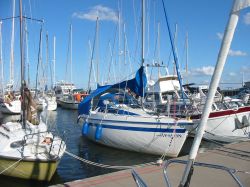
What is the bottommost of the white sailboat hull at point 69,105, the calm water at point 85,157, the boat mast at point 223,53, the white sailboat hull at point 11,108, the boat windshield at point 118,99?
the white sailboat hull at point 69,105

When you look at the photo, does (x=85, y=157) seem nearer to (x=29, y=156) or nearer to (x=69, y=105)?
Result: (x=29, y=156)

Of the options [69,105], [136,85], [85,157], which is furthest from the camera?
[69,105]

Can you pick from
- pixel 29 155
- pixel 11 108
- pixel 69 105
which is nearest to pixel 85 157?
pixel 29 155

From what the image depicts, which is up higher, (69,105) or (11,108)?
(11,108)

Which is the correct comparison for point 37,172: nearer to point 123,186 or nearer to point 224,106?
point 123,186

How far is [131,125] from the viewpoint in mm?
13617

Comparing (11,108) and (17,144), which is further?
(11,108)

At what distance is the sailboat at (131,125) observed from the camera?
12859mm

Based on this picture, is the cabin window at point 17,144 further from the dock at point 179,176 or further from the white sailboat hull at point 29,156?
the dock at point 179,176

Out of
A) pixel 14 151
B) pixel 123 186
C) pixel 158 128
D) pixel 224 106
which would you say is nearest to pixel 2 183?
pixel 14 151

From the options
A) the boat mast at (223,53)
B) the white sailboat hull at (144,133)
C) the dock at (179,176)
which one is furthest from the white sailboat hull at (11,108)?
the boat mast at (223,53)

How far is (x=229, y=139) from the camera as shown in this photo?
15.9 meters

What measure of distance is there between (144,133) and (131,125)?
0.67m

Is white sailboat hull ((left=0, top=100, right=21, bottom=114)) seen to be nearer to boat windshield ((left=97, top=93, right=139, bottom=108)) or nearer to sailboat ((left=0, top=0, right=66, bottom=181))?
boat windshield ((left=97, top=93, right=139, bottom=108))
